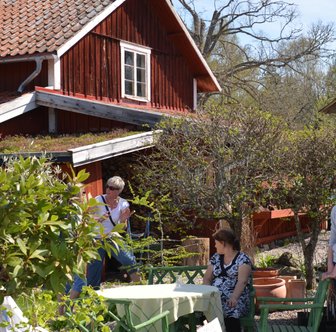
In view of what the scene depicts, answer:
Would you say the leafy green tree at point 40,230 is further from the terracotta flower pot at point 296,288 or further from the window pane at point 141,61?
the window pane at point 141,61

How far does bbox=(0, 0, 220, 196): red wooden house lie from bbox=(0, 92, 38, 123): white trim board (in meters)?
0.02

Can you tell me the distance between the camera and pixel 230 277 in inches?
256

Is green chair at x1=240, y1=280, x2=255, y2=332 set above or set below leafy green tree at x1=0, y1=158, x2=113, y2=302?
below

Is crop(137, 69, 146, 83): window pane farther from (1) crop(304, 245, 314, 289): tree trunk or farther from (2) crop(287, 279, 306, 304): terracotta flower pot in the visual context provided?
(2) crop(287, 279, 306, 304): terracotta flower pot

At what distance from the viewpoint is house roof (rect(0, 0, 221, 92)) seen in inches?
567

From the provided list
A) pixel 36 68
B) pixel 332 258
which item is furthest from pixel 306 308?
pixel 36 68

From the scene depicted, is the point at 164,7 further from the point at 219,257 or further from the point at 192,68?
the point at 219,257

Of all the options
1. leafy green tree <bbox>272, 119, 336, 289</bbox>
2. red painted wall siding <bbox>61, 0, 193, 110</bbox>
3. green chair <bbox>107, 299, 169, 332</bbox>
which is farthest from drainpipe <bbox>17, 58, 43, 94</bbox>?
green chair <bbox>107, 299, 169, 332</bbox>

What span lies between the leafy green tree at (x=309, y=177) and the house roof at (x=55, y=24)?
6.50 meters

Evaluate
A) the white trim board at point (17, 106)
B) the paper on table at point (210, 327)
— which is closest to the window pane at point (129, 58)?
the white trim board at point (17, 106)

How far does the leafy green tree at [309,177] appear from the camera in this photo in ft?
30.0

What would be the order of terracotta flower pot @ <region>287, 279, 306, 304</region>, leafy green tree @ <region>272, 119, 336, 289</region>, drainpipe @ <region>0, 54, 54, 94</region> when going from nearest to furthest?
terracotta flower pot @ <region>287, 279, 306, 304</region> → leafy green tree @ <region>272, 119, 336, 289</region> → drainpipe @ <region>0, 54, 54, 94</region>

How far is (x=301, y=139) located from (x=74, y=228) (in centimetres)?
597

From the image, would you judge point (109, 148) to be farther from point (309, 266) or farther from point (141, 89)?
point (141, 89)
